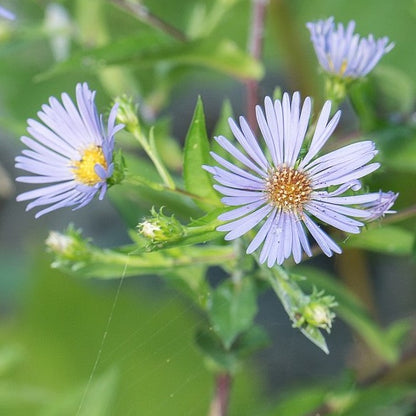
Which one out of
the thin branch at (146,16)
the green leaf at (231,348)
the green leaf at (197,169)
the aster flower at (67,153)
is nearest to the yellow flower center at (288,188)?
the green leaf at (197,169)

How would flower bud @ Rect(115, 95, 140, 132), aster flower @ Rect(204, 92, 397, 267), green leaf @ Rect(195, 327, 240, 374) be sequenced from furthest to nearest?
green leaf @ Rect(195, 327, 240, 374), flower bud @ Rect(115, 95, 140, 132), aster flower @ Rect(204, 92, 397, 267)

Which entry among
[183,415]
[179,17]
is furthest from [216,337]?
[179,17]

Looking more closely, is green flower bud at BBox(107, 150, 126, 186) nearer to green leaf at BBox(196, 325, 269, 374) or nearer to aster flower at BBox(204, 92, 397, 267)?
aster flower at BBox(204, 92, 397, 267)

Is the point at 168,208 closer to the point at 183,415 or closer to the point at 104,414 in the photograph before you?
the point at 104,414

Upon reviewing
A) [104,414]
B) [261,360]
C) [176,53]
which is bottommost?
[261,360]

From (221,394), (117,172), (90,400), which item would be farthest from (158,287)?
(117,172)

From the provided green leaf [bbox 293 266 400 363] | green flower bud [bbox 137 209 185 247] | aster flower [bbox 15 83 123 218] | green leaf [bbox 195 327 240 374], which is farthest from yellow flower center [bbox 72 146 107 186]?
green leaf [bbox 293 266 400 363]

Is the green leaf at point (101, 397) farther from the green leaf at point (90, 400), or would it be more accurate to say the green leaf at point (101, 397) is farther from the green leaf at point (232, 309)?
the green leaf at point (232, 309)
